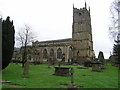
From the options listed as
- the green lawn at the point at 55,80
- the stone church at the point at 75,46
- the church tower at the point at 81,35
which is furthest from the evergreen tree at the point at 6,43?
the church tower at the point at 81,35

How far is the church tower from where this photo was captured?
Result: 58406 millimetres

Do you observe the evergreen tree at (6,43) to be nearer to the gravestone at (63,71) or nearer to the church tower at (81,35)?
the gravestone at (63,71)

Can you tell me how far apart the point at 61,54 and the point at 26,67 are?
3979 cm

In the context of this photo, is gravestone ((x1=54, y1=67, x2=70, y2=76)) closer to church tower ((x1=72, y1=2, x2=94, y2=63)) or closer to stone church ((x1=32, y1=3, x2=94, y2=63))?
stone church ((x1=32, y1=3, x2=94, y2=63))

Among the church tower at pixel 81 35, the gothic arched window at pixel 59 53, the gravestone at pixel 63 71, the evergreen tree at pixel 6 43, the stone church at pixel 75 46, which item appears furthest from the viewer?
the church tower at pixel 81 35

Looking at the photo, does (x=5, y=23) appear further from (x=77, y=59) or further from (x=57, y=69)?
(x=77, y=59)

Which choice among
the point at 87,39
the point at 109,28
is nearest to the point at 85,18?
the point at 87,39

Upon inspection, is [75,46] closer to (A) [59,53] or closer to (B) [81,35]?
(B) [81,35]

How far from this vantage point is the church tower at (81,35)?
58.4 meters

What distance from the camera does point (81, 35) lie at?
6088 cm

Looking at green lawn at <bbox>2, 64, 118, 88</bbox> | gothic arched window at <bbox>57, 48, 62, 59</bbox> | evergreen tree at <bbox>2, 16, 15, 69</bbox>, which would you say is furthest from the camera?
gothic arched window at <bbox>57, 48, 62, 59</bbox>

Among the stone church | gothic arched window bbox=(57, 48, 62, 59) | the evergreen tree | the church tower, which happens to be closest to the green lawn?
the evergreen tree

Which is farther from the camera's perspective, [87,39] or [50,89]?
[87,39]

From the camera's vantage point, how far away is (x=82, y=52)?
59.0 meters
